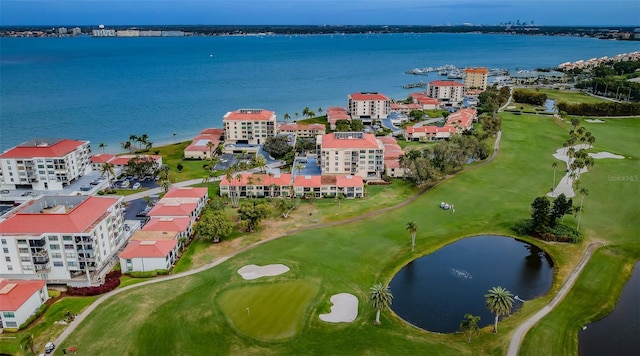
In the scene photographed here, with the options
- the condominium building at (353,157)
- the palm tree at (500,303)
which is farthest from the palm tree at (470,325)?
the condominium building at (353,157)

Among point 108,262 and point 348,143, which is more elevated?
point 348,143

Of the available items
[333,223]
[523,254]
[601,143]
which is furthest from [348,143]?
[601,143]

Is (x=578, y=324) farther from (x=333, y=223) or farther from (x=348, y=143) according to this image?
(x=348, y=143)

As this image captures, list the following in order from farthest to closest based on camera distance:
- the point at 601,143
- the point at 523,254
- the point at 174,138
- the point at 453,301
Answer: the point at 174,138
the point at 601,143
the point at 523,254
the point at 453,301

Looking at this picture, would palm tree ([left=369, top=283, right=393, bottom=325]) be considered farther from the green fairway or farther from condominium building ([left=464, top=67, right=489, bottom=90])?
condominium building ([left=464, top=67, right=489, bottom=90])

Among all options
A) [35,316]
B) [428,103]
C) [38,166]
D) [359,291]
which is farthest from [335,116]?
[35,316]

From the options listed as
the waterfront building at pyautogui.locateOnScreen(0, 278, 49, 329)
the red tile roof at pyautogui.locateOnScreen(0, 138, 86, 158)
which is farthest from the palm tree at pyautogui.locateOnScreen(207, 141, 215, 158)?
the waterfront building at pyautogui.locateOnScreen(0, 278, 49, 329)

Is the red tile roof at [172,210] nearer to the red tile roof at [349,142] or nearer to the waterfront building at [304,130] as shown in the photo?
the red tile roof at [349,142]
